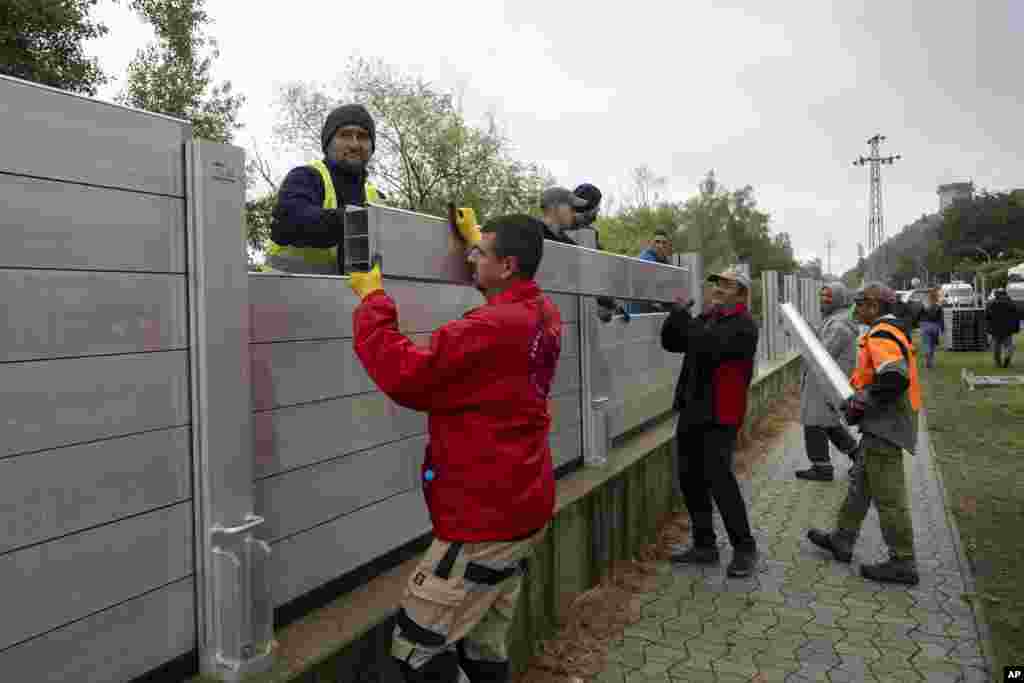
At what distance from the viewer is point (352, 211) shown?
2570 millimetres

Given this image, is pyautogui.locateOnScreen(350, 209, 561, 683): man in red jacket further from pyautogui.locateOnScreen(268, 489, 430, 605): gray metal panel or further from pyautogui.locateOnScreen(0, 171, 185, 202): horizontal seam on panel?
pyautogui.locateOnScreen(0, 171, 185, 202): horizontal seam on panel

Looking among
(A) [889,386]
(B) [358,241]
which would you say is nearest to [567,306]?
(A) [889,386]

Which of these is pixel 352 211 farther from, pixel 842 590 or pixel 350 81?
pixel 350 81

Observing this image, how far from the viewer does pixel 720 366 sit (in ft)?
16.5

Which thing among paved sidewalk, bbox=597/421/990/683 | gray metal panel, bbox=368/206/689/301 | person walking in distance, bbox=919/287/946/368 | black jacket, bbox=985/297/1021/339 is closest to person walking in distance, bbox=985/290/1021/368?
black jacket, bbox=985/297/1021/339

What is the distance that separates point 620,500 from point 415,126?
42.0 m

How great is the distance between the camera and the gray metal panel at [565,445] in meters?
4.67

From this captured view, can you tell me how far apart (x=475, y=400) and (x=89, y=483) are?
1.04 meters

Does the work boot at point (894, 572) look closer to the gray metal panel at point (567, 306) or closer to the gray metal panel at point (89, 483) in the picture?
the gray metal panel at point (567, 306)

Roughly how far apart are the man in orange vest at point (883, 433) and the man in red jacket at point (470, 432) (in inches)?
131

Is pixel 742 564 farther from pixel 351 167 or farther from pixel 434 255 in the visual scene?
pixel 351 167

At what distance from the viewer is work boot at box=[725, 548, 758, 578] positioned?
5004 mm

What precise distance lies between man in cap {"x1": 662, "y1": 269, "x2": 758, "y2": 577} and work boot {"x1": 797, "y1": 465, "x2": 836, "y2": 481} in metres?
3.06

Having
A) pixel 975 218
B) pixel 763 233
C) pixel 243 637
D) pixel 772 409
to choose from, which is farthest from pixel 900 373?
pixel 975 218
